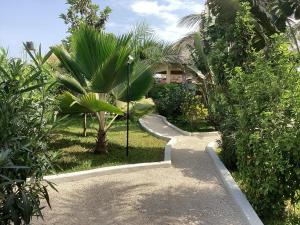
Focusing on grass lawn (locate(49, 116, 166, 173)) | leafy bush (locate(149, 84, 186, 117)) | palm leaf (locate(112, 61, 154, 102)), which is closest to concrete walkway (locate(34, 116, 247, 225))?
grass lawn (locate(49, 116, 166, 173))

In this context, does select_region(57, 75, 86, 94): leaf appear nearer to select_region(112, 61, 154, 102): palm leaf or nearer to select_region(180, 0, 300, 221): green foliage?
select_region(112, 61, 154, 102): palm leaf

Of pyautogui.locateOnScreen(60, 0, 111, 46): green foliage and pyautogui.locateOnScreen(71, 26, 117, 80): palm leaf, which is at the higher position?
pyautogui.locateOnScreen(60, 0, 111, 46): green foliage

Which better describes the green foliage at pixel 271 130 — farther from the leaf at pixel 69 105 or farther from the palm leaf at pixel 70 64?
the palm leaf at pixel 70 64

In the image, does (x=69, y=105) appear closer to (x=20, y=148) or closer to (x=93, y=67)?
(x=93, y=67)

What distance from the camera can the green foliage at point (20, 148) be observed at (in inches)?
150

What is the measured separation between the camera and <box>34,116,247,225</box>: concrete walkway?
18.6 feet

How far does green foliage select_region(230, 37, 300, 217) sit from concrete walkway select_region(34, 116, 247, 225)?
61cm

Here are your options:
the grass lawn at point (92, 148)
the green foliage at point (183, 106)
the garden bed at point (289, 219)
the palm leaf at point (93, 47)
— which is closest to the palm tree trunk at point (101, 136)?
the grass lawn at point (92, 148)

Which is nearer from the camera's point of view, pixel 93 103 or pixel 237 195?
pixel 237 195

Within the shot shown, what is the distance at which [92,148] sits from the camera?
1086 cm

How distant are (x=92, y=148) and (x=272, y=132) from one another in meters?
6.12

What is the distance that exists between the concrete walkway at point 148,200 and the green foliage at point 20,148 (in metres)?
1.50

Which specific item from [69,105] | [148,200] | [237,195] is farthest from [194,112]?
[148,200]

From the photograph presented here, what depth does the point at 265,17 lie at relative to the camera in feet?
32.3
